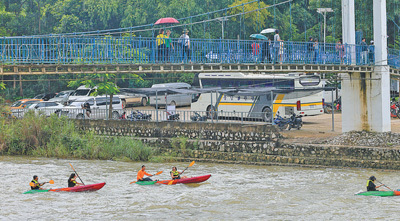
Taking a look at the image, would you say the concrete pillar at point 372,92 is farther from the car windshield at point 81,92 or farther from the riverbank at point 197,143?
the car windshield at point 81,92

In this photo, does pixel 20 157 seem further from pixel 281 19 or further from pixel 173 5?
pixel 281 19

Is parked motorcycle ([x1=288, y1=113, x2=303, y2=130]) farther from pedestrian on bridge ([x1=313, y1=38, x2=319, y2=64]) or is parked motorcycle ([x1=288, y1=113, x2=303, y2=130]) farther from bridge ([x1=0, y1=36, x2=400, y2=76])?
pedestrian on bridge ([x1=313, y1=38, x2=319, y2=64])

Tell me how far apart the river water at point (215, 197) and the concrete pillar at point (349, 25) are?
543 centimetres

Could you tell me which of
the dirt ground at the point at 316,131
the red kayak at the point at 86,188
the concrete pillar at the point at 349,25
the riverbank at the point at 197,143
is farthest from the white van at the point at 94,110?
the concrete pillar at the point at 349,25

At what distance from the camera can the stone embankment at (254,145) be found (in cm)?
2203

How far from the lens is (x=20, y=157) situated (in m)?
26.3

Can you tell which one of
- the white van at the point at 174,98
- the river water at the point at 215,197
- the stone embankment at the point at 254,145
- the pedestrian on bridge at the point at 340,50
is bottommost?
the river water at the point at 215,197

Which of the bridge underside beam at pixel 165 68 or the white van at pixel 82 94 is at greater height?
the bridge underside beam at pixel 165 68

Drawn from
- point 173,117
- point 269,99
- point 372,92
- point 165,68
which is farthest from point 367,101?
point 173,117

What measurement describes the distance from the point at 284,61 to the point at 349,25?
3.07 meters

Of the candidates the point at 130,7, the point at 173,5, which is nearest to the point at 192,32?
the point at 173,5

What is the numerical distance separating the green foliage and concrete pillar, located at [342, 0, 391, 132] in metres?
8.85

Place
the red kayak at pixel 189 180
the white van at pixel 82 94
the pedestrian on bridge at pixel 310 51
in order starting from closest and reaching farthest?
1. the red kayak at pixel 189 180
2. the pedestrian on bridge at pixel 310 51
3. the white van at pixel 82 94

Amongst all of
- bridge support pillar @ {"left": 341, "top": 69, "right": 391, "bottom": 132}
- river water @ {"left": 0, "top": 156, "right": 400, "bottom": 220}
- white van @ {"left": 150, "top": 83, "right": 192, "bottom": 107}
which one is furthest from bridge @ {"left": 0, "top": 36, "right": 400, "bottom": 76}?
white van @ {"left": 150, "top": 83, "right": 192, "bottom": 107}
